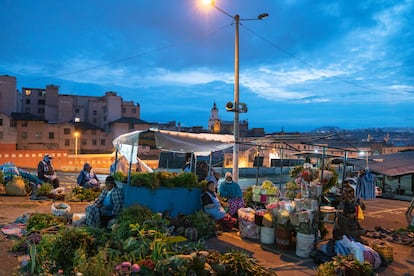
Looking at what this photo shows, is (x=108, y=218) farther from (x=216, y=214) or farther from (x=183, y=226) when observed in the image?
(x=216, y=214)

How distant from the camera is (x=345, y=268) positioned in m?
5.53

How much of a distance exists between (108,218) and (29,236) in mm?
1823

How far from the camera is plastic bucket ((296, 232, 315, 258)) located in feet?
24.1

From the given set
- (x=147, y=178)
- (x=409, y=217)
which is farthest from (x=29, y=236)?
(x=409, y=217)

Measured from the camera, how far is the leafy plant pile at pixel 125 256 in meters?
4.88

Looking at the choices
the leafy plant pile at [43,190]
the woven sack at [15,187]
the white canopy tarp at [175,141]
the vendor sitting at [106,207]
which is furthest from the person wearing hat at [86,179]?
the vendor sitting at [106,207]

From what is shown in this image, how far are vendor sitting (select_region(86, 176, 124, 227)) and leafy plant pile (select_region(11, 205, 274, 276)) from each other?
47.2 inches

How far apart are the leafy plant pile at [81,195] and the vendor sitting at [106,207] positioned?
16.3 ft

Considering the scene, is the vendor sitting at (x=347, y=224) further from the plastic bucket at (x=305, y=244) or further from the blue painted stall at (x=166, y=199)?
the blue painted stall at (x=166, y=199)

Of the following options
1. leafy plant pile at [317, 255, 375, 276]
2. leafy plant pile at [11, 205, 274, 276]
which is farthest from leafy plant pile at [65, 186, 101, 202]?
leafy plant pile at [317, 255, 375, 276]

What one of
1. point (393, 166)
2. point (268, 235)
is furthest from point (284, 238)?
point (393, 166)

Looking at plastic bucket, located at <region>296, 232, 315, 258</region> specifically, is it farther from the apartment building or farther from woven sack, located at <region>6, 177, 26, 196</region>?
the apartment building

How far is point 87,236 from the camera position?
20.3 feet

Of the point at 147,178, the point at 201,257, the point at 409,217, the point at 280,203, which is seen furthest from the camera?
the point at 409,217
